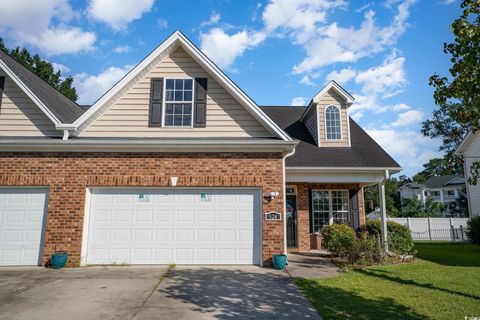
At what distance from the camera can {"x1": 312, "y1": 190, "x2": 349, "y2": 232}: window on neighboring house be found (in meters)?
13.8

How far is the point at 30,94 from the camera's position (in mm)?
10219

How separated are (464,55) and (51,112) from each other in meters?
11.1

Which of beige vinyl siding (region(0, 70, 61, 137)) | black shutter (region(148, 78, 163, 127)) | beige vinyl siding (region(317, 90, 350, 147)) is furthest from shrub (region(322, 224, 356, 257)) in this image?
beige vinyl siding (region(0, 70, 61, 137))

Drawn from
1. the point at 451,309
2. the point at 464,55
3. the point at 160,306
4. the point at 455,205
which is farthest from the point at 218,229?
the point at 455,205

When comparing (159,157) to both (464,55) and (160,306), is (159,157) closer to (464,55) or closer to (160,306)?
(160,306)

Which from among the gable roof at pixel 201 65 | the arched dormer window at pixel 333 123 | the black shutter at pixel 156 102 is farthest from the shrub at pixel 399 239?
the black shutter at pixel 156 102

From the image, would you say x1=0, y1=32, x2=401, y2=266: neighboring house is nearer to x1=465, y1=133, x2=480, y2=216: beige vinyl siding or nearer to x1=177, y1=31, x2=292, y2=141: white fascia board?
x1=177, y1=31, x2=292, y2=141: white fascia board

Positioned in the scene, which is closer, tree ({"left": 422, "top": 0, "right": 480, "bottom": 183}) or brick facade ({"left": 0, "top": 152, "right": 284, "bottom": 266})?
tree ({"left": 422, "top": 0, "right": 480, "bottom": 183})

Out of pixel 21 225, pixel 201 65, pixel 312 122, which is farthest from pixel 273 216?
pixel 21 225

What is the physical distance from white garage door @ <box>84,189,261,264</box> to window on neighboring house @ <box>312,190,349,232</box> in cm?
498

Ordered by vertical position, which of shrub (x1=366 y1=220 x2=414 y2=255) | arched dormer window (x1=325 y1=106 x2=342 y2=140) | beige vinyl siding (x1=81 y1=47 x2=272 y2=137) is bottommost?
shrub (x1=366 y1=220 x2=414 y2=255)

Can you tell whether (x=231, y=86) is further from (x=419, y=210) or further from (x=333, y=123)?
(x=419, y=210)

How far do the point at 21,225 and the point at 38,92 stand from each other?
15.1ft

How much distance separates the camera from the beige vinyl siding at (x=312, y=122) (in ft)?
47.4
